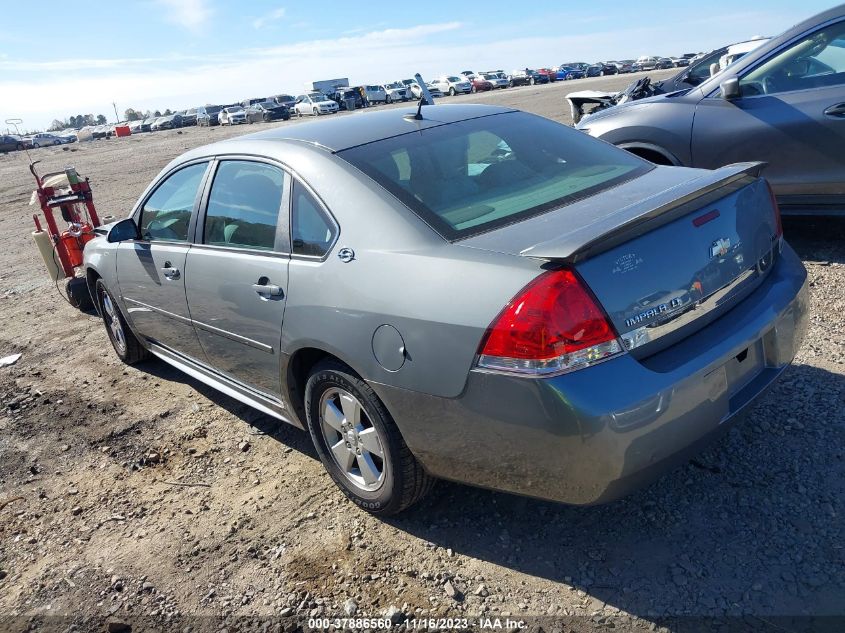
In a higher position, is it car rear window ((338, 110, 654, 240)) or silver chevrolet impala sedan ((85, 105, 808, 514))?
car rear window ((338, 110, 654, 240))

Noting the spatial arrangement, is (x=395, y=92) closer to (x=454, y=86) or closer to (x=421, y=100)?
(x=454, y=86)

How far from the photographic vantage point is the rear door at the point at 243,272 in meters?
3.14

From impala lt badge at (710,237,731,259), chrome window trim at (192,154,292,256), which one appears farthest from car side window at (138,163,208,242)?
impala lt badge at (710,237,731,259)

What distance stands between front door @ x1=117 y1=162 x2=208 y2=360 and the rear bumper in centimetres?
188

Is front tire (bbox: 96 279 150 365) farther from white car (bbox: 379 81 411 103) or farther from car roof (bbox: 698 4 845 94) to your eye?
white car (bbox: 379 81 411 103)

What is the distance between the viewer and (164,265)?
4.02m

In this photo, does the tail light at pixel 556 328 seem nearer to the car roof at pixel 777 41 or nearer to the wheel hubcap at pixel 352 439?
the wheel hubcap at pixel 352 439

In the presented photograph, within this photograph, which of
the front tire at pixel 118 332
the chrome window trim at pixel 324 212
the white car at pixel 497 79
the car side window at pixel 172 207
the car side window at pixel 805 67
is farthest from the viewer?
the white car at pixel 497 79

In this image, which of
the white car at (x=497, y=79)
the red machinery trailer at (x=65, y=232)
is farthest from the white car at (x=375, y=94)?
the red machinery trailer at (x=65, y=232)

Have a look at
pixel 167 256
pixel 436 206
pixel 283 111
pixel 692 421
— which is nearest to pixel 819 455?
pixel 692 421

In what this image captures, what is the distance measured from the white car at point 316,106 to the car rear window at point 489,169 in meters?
45.2

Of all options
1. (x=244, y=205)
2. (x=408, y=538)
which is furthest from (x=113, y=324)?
(x=408, y=538)

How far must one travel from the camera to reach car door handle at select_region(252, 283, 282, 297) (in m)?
3.04

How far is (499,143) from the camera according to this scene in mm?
3373
